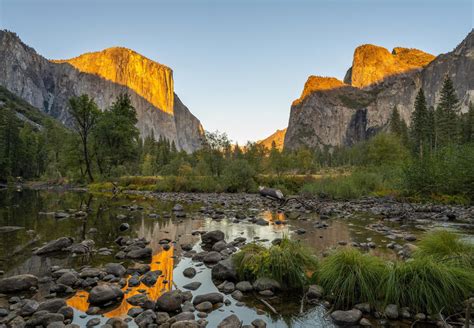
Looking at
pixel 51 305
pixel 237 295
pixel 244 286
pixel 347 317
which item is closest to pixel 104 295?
pixel 51 305

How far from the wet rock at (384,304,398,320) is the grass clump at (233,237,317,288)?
4.94 ft

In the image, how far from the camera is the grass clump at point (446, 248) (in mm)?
5566

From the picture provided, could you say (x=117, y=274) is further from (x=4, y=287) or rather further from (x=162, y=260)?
(x=4, y=287)

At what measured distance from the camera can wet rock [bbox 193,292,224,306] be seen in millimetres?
5405

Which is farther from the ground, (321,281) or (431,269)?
(431,269)

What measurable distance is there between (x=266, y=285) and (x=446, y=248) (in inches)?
143

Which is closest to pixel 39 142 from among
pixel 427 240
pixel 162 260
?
pixel 162 260

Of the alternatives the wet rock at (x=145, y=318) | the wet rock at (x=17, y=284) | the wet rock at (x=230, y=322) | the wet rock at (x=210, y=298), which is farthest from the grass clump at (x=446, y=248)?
the wet rock at (x=17, y=284)

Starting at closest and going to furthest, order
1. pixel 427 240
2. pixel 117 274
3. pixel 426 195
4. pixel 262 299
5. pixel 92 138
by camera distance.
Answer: pixel 262 299 < pixel 427 240 < pixel 117 274 < pixel 426 195 < pixel 92 138

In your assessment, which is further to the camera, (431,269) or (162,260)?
(162,260)

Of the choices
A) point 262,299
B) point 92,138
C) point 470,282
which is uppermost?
point 92,138

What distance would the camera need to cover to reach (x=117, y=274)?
22.2 feet

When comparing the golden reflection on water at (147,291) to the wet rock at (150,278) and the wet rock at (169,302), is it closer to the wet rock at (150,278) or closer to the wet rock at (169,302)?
the wet rock at (150,278)

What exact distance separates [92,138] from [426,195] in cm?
3986
